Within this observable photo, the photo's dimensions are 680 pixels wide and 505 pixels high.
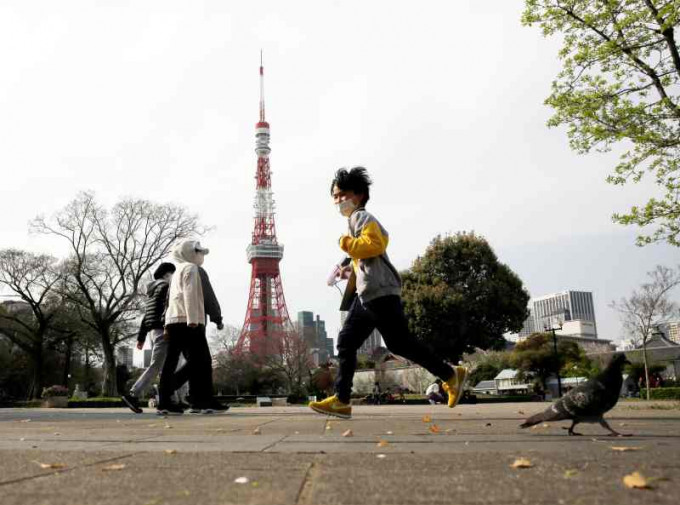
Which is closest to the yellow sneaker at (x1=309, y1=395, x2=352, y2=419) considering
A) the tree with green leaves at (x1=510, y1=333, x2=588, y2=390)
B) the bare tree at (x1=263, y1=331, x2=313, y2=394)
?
the tree with green leaves at (x1=510, y1=333, x2=588, y2=390)

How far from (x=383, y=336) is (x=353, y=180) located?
147 centimetres

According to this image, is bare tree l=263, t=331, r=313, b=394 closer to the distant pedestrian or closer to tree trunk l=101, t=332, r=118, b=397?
tree trunk l=101, t=332, r=118, b=397

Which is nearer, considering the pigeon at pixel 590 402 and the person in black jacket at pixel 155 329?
the pigeon at pixel 590 402

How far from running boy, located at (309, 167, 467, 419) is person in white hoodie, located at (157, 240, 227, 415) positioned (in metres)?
2.38

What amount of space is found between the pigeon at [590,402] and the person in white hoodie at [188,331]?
4550mm

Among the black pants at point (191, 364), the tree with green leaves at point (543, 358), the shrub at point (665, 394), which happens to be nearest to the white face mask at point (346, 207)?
the black pants at point (191, 364)

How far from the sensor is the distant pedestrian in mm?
7700

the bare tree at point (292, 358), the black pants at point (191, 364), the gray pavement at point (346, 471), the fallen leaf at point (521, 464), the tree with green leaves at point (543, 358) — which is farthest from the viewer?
the bare tree at point (292, 358)

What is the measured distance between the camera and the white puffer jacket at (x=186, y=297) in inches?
273

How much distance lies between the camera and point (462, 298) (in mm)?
28703

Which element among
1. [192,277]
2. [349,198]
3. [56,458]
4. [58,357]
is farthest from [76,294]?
[56,458]

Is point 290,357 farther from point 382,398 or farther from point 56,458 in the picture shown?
point 56,458

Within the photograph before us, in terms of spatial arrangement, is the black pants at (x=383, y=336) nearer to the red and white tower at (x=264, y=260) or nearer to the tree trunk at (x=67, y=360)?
the tree trunk at (x=67, y=360)

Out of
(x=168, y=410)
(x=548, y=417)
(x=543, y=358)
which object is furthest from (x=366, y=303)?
(x=543, y=358)
